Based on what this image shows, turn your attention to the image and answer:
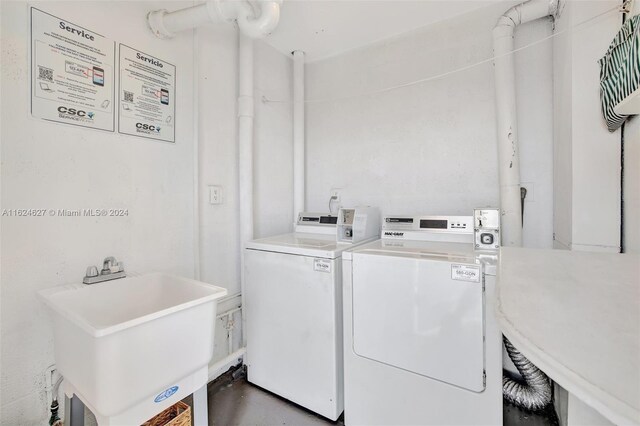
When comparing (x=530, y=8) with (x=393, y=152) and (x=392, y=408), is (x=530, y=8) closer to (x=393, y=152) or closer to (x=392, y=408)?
(x=393, y=152)

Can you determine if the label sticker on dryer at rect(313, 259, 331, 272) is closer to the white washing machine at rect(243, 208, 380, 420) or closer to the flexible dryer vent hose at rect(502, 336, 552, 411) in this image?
the white washing machine at rect(243, 208, 380, 420)

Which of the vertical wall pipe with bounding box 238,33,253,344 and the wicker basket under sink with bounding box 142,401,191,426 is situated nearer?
the wicker basket under sink with bounding box 142,401,191,426

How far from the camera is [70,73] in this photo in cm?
125

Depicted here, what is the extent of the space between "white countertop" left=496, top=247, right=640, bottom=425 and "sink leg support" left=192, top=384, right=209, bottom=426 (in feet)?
4.09

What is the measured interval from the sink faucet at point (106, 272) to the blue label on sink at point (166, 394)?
0.62m

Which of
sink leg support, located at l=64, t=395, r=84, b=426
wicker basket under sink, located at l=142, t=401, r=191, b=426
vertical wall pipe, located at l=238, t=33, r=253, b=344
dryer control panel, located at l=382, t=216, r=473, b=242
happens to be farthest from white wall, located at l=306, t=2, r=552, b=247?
sink leg support, located at l=64, t=395, r=84, b=426

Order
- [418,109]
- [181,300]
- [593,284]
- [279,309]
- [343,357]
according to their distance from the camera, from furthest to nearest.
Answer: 1. [418,109]
2. [279,309]
3. [343,357]
4. [181,300]
5. [593,284]

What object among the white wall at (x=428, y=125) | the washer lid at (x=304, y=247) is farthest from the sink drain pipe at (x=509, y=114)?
the washer lid at (x=304, y=247)

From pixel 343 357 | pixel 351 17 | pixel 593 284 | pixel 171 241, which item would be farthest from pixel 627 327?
pixel 351 17

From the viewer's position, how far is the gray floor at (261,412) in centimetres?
159

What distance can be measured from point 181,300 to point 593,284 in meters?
1.51

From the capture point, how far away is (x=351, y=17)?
197 centimetres

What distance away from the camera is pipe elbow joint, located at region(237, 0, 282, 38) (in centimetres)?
142

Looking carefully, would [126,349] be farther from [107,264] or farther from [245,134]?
[245,134]
